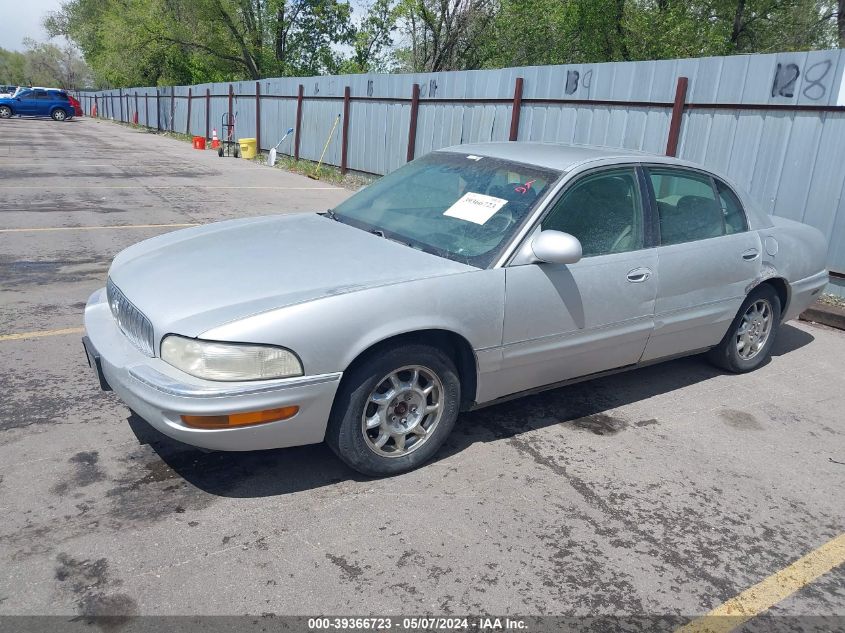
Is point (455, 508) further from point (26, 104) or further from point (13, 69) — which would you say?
point (13, 69)

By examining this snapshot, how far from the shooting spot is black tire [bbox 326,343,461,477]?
3090 mm

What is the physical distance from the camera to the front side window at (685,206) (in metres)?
4.27

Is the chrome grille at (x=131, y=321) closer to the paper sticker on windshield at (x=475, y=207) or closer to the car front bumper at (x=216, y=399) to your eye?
the car front bumper at (x=216, y=399)

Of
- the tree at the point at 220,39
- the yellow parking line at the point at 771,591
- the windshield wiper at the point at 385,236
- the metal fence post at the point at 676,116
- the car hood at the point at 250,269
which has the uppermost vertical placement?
the tree at the point at 220,39

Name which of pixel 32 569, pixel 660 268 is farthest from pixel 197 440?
pixel 660 268

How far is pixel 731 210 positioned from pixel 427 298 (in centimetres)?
271

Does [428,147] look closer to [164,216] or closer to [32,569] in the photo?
[164,216]

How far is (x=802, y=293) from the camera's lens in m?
5.25

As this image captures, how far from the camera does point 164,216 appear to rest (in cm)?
1022

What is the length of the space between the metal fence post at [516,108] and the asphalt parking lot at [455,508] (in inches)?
271

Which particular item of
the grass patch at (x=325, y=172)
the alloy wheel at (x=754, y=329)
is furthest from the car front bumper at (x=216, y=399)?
the grass patch at (x=325, y=172)

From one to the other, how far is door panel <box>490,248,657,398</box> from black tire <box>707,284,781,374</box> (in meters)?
1.11

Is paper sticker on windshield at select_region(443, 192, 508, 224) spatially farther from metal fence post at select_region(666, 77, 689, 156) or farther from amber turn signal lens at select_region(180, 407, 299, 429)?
metal fence post at select_region(666, 77, 689, 156)

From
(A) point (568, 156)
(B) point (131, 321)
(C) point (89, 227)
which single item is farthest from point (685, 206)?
(C) point (89, 227)
